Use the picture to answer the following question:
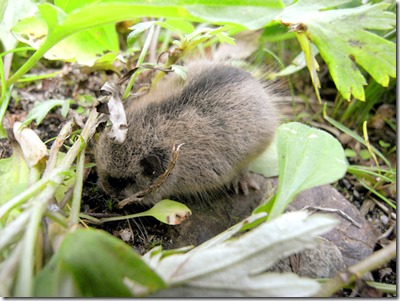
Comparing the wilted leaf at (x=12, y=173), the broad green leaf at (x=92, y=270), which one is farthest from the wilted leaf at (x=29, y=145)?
the broad green leaf at (x=92, y=270)

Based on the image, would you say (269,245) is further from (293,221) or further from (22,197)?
(22,197)

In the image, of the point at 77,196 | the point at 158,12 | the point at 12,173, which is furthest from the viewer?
the point at 12,173

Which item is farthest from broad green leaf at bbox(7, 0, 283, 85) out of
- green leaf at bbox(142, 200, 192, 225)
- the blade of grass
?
the blade of grass

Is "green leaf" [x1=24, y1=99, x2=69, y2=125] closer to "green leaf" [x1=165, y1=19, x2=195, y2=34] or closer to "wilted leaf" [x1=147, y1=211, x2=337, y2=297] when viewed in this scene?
"green leaf" [x1=165, y1=19, x2=195, y2=34]

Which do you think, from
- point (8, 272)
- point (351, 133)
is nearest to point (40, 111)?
point (8, 272)

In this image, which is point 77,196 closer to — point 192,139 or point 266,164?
point 192,139

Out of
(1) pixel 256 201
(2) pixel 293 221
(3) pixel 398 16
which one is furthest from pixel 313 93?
(2) pixel 293 221
